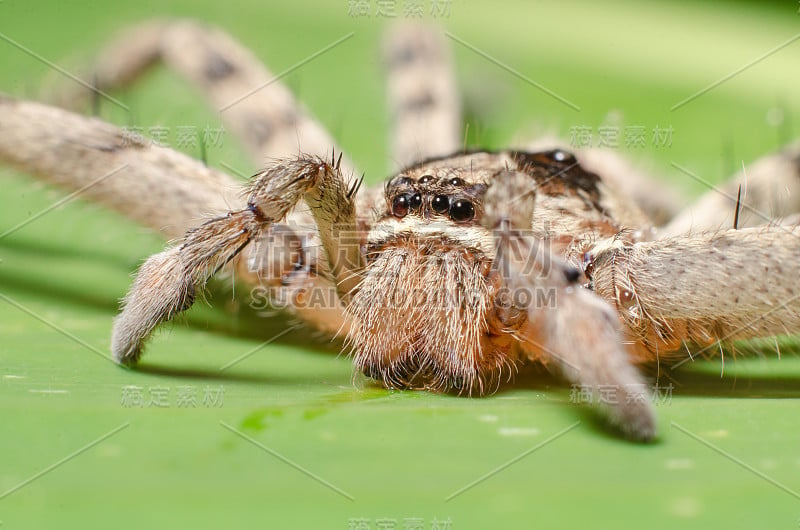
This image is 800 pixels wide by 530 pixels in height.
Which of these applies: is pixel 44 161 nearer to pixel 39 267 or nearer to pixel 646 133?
pixel 39 267

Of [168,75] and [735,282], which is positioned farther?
[168,75]

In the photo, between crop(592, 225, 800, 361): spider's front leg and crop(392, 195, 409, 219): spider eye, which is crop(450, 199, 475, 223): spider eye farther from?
crop(592, 225, 800, 361): spider's front leg

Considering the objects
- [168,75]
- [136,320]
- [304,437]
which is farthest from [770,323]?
[168,75]

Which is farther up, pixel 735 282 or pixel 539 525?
pixel 735 282

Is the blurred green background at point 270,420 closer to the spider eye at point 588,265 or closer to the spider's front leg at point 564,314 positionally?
the spider's front leg at point 564,314

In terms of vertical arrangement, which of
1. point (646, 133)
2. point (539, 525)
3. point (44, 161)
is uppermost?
point (646, 133)

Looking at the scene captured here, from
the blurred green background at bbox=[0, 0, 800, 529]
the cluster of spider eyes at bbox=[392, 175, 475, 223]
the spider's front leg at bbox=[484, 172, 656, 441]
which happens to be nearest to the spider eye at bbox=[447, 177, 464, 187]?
the cluster of spider eyes at bbox=[392, 175, 475, 223]

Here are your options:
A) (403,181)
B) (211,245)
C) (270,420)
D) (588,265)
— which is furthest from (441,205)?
(270,420)
